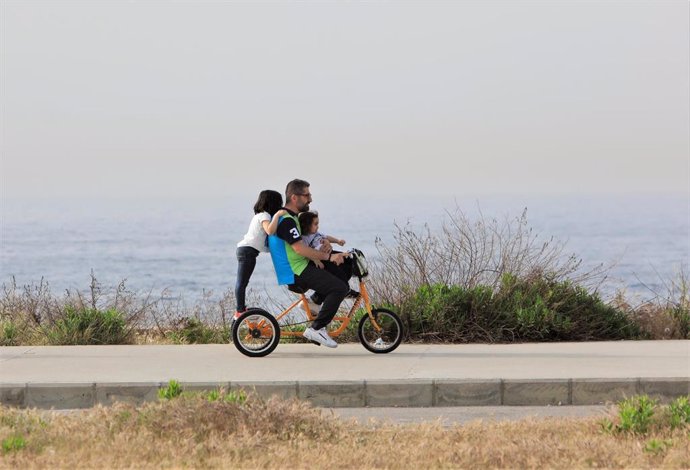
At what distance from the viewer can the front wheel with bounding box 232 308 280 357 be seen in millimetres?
11109

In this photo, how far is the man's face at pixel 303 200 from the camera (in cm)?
1110

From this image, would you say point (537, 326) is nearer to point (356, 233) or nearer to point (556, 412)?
point (556, 412)

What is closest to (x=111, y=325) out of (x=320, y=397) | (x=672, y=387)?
(x=320, y=397)

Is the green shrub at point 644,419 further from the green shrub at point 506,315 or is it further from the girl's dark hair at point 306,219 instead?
the green shrub at point 506,315

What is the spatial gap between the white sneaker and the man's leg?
7.0 inches

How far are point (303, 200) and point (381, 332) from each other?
158 centimetres

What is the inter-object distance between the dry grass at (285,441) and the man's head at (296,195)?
3808 mm

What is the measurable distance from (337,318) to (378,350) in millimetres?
800

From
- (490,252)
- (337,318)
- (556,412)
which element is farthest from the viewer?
(490,252)

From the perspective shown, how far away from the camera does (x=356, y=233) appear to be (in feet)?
223

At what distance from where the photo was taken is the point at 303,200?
11.1m

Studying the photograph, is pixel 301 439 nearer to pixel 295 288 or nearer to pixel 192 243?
pixel 295 288

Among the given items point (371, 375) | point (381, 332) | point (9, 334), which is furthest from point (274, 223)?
point (9, 334)

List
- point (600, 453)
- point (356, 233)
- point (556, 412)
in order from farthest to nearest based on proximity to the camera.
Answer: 1. point (356, 233)
2. point (556, 412)
3. point (600, 453)
